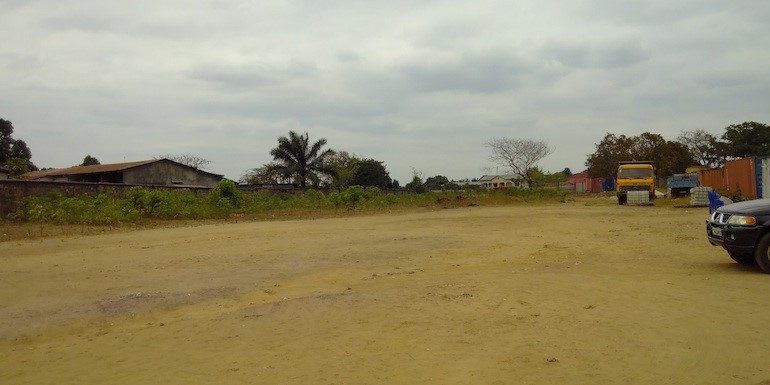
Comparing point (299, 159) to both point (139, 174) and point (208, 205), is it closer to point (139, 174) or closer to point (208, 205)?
point (139, 174)

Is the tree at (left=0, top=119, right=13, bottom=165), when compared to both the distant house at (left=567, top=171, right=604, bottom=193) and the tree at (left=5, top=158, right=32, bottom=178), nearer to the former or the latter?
the tree at (left=5, top=158, right=32, bottom=178)

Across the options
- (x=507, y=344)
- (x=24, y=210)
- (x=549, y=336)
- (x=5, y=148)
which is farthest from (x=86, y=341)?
(x=5, y=148)

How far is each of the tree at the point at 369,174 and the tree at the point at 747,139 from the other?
38.3 m

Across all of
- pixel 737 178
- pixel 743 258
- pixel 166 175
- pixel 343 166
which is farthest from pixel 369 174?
pixel 743 258

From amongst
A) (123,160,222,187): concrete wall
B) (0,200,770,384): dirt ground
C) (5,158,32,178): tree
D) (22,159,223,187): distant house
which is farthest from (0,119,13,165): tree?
(0,200,770,384): dirt ground

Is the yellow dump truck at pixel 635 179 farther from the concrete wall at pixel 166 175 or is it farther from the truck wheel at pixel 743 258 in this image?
the concrete wall at pixel 166 175

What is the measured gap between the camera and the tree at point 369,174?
2420 inches

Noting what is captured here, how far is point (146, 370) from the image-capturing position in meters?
4.10

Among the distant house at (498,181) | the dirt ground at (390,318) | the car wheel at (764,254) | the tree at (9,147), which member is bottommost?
the dirt ground at (390,318)

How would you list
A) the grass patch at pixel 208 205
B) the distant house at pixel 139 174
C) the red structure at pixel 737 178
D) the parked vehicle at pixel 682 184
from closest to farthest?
the grass patch at pixel 208 205 → the red structure at pixel 737 178 → the parked vehicle at pixel 682 184 → the distant house at pixel 139 174

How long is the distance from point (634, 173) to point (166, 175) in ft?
100

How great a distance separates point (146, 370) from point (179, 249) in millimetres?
8216

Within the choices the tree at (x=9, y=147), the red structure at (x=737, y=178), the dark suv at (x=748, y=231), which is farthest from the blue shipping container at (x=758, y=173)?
the tree at (x=9, y=147)

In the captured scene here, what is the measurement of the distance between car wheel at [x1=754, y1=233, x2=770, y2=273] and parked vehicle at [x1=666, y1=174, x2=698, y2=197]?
3035 cm
